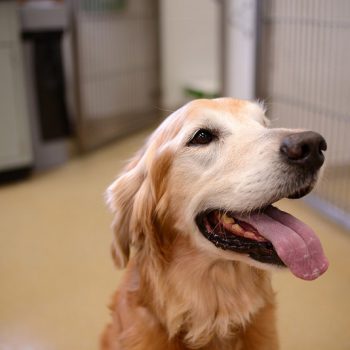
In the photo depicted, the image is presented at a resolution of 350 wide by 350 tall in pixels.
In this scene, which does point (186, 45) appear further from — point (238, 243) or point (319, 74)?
point (238, 243)

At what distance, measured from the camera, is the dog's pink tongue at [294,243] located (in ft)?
3.28

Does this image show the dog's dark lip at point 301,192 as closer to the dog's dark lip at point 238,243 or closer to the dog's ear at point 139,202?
the dog's dark lip at point 238,243

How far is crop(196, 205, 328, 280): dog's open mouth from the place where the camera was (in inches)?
39.5

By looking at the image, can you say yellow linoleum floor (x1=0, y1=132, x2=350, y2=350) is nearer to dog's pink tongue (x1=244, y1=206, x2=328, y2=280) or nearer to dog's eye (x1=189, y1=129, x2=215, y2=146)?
dog's pink tongue (x1=244, y1=206, x2=328, y2=280)

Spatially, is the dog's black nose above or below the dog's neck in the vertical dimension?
above

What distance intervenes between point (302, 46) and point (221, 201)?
1.67m

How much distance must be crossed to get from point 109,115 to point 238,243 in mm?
2906

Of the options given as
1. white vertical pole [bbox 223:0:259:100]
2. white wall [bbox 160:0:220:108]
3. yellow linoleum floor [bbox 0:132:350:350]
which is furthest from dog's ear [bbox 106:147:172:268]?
white wall [bbox 160:0:220:108]

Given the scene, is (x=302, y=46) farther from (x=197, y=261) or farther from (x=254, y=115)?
(x=197, y=261)

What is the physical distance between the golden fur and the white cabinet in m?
1.94

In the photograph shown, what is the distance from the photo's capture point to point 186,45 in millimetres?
4312

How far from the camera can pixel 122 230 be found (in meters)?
1.20

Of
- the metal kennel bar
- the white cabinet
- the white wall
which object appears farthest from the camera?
the white wall

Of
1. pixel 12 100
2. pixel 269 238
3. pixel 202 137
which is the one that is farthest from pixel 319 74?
pixel 12 100
